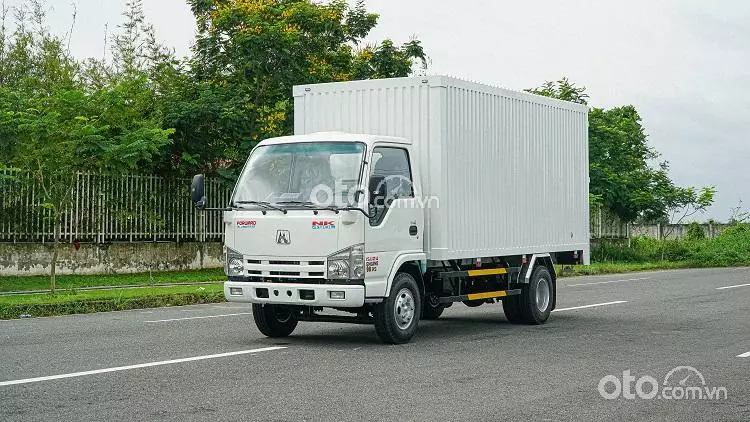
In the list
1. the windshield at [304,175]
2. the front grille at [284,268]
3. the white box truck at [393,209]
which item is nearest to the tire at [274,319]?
the white box truck at [393,209]

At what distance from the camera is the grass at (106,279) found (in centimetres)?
2261

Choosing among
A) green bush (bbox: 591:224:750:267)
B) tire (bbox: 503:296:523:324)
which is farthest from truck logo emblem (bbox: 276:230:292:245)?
green bush (bbox: 591:224:750:267)

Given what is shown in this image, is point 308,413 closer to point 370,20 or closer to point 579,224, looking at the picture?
point 579,224

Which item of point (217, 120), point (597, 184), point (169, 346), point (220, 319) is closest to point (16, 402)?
point (169, 346)

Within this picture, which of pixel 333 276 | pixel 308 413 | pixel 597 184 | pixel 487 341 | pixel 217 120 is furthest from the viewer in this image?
pixel 597 184

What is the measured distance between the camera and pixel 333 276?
1134 cm

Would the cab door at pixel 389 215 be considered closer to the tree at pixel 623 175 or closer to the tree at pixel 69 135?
the tree at pixel 69 135

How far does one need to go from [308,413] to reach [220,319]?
824 cm

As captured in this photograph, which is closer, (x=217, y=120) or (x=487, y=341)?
(x=487, y=341)

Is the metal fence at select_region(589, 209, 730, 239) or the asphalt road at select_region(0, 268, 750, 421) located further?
the metal fence at select_region(589, 209, 730, 239)

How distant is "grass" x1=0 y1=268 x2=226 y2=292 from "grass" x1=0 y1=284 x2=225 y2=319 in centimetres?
233

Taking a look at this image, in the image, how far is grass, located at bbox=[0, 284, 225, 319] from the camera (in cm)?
1712

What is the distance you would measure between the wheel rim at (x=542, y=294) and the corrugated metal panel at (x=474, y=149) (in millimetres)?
508

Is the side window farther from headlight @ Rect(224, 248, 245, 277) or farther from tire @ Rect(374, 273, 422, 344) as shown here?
headlight @ Rect(224, 248, 245, 277)
